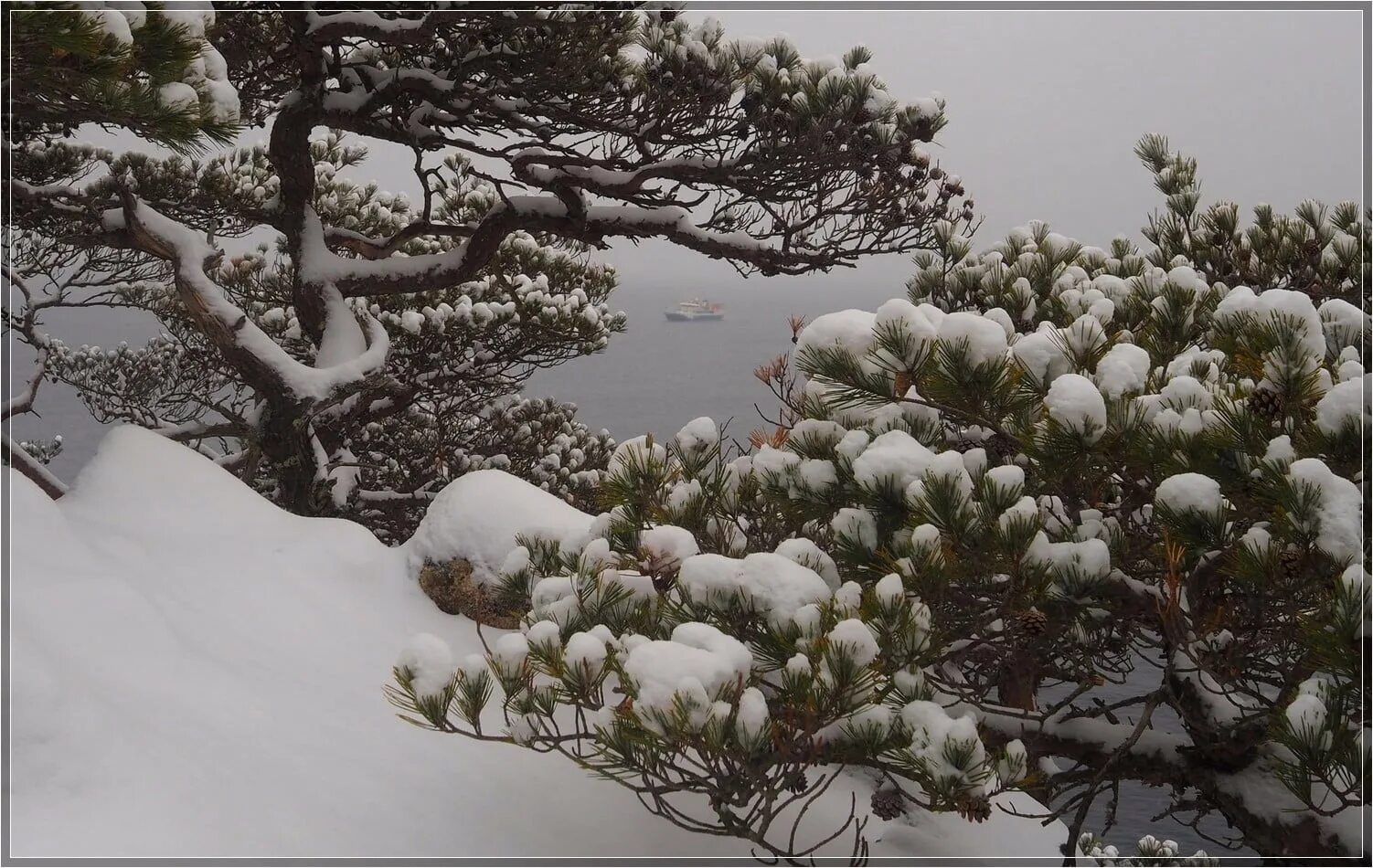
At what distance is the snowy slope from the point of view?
9.11 ft

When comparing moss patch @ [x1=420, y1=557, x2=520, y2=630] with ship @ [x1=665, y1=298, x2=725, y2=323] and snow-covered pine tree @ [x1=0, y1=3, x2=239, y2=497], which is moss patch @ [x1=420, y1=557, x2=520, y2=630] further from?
ship @ [x1=665, y1=298, x2=725, y2=323]

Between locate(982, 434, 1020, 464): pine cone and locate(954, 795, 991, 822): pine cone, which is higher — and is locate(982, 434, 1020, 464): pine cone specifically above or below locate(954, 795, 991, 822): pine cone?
above

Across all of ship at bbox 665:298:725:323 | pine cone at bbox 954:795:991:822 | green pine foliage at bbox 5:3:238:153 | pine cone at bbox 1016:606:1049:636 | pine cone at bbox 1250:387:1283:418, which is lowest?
pine cone at bbox 954:795:991:822

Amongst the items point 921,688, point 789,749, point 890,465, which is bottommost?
point 789,749

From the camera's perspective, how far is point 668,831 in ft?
10.3

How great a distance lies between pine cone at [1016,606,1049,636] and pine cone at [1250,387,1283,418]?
28.2 inches

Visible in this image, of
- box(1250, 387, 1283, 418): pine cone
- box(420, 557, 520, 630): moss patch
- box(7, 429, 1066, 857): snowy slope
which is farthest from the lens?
box(420, 557, 520, 630): moss patch

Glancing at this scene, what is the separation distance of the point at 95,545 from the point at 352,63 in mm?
3950

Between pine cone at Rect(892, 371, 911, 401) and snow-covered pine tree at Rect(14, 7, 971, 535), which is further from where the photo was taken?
snow-covered pine tree at Rect(14, 7, 971, 535)

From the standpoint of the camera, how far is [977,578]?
8.53 feet

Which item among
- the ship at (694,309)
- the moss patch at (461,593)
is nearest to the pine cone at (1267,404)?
the moss patch at (461,593)

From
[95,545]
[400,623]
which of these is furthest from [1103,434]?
[95,545]

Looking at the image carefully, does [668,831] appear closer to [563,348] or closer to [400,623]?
[400,623]

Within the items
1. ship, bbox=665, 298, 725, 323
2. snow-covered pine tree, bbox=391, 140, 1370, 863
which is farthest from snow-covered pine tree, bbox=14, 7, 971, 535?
ship, bbox=665, 298, 725, 323
